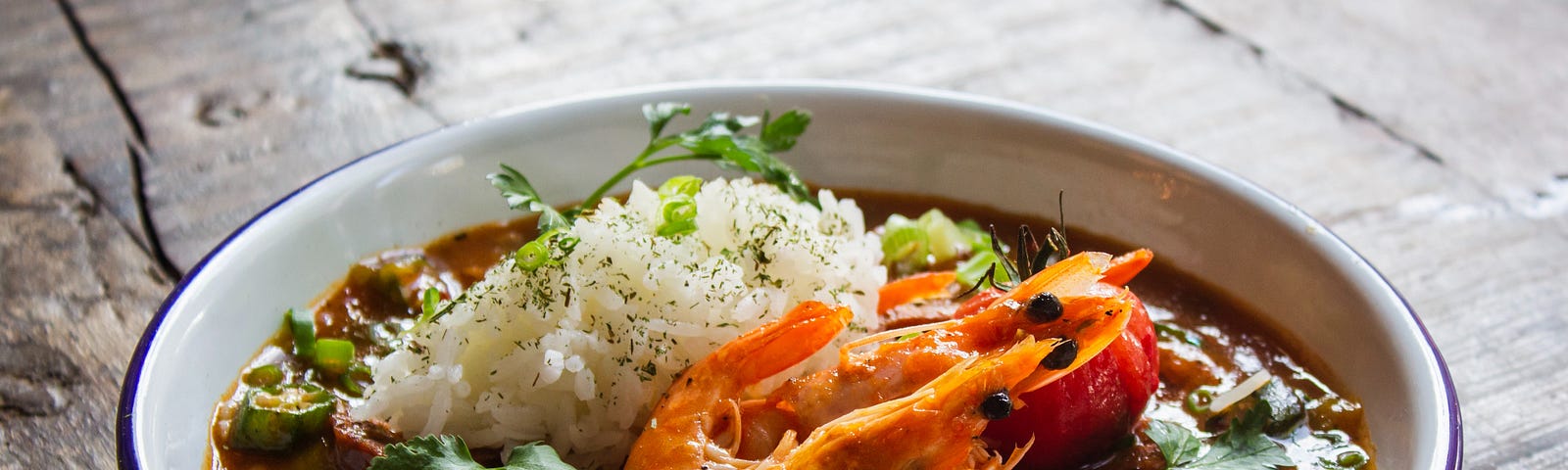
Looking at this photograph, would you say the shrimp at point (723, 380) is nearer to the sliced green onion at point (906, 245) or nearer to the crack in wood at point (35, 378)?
the sliced green onion at point (906, 245)

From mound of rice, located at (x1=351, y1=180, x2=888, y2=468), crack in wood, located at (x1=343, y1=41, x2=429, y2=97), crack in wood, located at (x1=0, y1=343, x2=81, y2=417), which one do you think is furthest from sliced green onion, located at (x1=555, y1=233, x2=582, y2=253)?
crack in wood, located at (x1=343, y1=41, x2=429, y2=97)

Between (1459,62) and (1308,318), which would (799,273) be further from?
(1459,62)

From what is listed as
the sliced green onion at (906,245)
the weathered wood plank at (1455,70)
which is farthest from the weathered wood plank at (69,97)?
the weathered wood plank at (1455,70)

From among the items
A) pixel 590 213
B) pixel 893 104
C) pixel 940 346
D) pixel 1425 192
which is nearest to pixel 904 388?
pixel 940 346

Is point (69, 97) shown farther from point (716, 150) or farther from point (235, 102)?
point (716, 150)

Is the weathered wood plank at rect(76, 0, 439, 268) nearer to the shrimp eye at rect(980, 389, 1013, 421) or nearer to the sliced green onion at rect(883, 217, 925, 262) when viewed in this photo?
Result: the sliced green onion at rect(883, 217, 925, 262)

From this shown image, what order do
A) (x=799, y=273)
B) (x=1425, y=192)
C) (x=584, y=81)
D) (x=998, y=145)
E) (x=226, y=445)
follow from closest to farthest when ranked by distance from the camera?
(x=226, y=445) < (x=799, y=273) < (x=998, y=145) < (x=1425, y=192) < (x=584, y=81)
